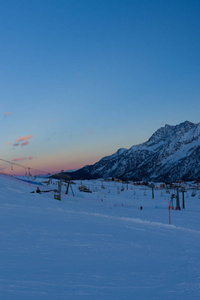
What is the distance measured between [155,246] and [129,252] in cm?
174

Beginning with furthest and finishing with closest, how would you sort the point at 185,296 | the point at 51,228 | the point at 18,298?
1. the point at 51,228
2. the point at 185,296
3. the point at 18,298

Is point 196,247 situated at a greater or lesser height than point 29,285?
lesser

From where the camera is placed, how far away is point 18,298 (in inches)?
184

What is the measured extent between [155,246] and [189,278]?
12.5ft

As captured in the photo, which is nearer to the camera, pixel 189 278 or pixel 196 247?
pixel 189 278

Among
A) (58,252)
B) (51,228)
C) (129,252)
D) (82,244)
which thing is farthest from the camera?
(51,228)

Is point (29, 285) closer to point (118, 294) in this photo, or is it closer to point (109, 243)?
point (118, 294)

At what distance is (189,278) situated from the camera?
626 centimetres

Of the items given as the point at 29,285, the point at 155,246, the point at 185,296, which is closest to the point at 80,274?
the point at 29,285

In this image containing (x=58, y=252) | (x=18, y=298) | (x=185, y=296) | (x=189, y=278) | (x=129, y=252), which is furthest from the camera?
(x=129, y=252)

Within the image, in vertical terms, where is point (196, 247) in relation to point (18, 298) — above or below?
below

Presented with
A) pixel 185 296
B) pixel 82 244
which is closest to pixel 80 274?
pixel 185 296

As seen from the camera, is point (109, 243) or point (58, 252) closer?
point (58, 252)

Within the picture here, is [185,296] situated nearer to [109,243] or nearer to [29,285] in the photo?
[29,285]
